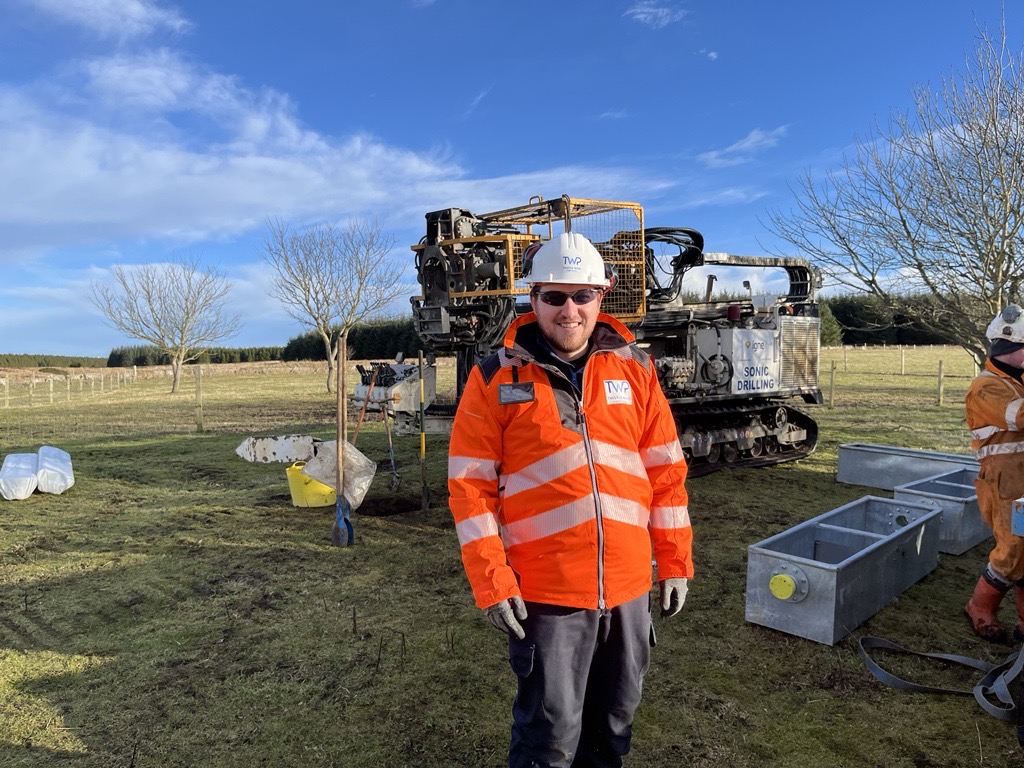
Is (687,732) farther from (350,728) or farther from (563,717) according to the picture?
(350,728)

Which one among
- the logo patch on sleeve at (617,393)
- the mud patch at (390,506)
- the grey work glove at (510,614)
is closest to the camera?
the grey work glove at (510,614)

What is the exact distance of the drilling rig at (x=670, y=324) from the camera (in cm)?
772

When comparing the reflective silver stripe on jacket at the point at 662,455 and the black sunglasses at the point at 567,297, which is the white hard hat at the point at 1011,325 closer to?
the reflective silver stripe on jacket at the point at 662,455

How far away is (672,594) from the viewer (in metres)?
2.45

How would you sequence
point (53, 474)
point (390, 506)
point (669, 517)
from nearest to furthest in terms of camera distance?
point (669, 517) → point (390, 506) → point (53, 474)

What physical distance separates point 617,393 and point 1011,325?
278cm

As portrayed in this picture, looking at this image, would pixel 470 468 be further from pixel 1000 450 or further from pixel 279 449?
pixel 279 449

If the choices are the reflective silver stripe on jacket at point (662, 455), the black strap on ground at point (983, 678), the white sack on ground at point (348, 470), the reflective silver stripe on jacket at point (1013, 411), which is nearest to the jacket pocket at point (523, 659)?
the reflective silver stripe on jacket at point (662, 455)

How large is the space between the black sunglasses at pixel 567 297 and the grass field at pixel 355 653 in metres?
2.05

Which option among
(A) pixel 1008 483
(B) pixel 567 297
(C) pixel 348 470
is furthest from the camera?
(C) pixel 348 470

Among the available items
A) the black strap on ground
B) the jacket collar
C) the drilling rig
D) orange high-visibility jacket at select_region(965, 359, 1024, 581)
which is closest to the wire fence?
the drilling rig

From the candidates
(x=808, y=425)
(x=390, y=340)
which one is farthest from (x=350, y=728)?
(x=390, y=340)

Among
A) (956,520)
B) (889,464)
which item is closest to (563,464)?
(956,520)

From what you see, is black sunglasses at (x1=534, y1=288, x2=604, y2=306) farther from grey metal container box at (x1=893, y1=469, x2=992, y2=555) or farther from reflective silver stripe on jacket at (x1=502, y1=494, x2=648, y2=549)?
grey metal container box at (x1=893, y1=469, x2=992, y2=555)
